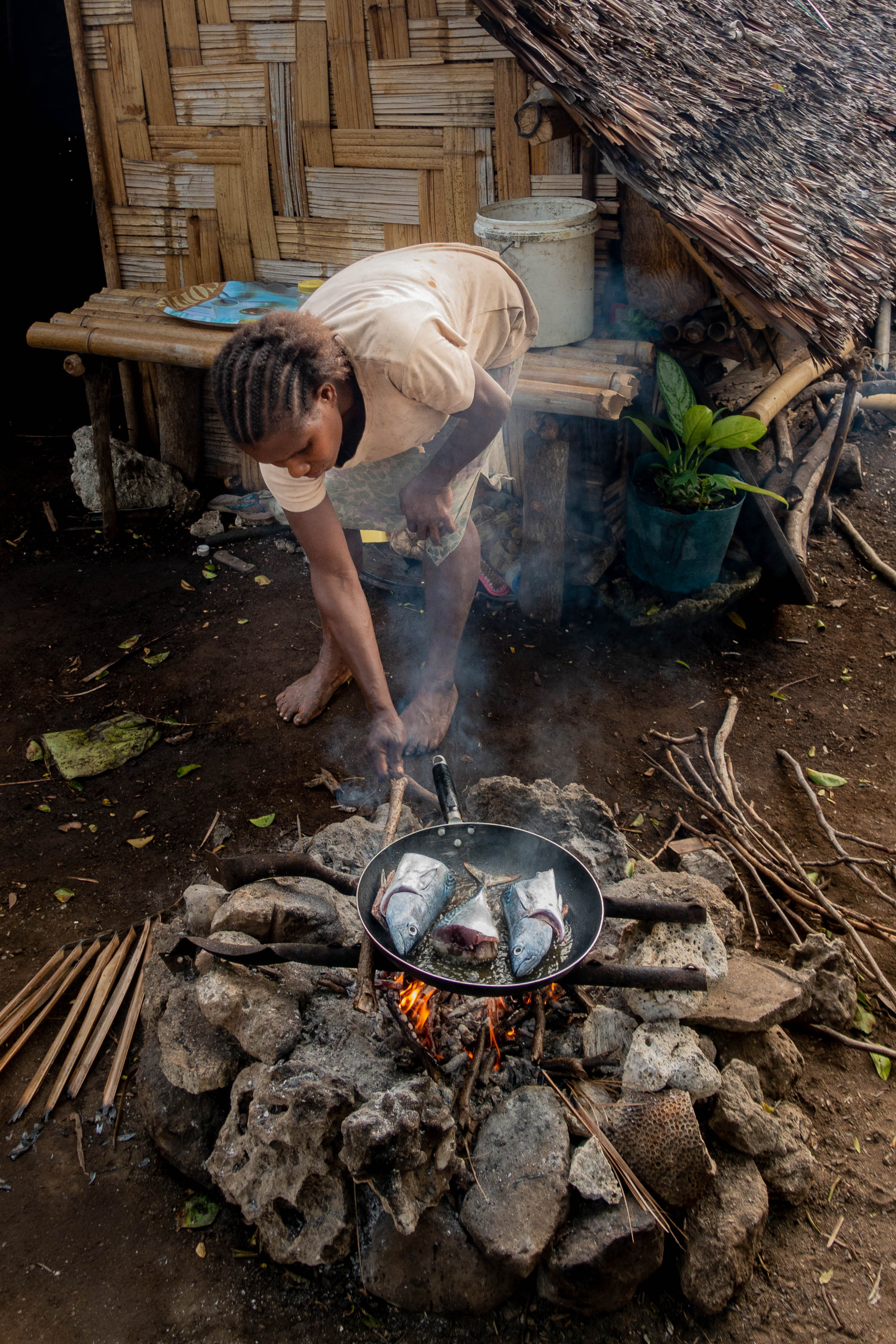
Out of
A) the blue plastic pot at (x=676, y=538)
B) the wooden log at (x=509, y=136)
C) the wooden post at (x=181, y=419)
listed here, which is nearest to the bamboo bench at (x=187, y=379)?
the wooden post at (x=181, y=419)

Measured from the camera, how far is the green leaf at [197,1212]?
77.9 inches

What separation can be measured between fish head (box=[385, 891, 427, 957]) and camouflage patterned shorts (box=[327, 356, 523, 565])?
1.32m

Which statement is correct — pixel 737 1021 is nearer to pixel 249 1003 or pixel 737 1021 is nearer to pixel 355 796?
pixel 249 1003

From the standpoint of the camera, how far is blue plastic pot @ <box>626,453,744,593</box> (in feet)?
12.7

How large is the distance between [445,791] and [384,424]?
3.44 feet

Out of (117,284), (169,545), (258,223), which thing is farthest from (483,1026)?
(117,284)

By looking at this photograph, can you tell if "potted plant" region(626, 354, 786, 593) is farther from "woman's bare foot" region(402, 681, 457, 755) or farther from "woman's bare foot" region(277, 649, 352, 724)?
"woman's bare foot" region(277, 649, 352, 724)

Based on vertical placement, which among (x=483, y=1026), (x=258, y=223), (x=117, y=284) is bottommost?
(x=483, y=1026)

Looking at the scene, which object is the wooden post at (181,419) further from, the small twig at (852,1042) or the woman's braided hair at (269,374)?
the small twig at (852,1042)

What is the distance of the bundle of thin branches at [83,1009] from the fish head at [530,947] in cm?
114

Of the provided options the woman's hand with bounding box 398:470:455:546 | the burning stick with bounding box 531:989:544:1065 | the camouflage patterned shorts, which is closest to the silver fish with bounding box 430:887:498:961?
the burning stick with bounding box 531:989:544:1065

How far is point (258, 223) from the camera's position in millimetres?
4859

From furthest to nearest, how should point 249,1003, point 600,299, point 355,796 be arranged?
point 600,299 → point 355,796 → point 249,1003

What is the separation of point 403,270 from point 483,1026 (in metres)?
2.09
